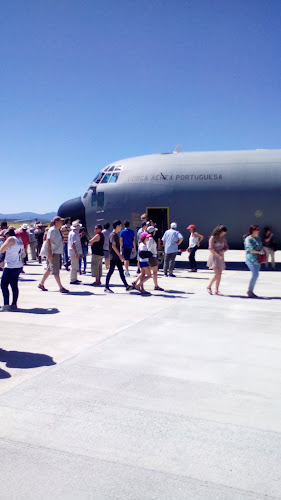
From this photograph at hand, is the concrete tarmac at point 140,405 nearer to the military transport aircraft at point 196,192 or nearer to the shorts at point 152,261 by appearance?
the shorts at point 152,261

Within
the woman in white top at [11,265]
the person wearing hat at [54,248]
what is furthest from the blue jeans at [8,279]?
the person wearing hat at [54,248]

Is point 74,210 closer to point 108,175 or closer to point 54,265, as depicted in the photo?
point 108,175

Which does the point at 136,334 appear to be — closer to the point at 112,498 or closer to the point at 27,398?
the point at 27,398

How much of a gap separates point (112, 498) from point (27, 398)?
5.85 ft

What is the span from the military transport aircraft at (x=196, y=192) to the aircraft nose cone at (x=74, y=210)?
0.08 meters

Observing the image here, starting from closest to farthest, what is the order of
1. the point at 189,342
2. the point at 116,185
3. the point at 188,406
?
the point at 188,406
the point at 189,342
the point at 116,185

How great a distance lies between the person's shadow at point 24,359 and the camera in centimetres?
542

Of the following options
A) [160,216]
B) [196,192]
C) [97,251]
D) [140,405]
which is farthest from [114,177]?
[140,405]

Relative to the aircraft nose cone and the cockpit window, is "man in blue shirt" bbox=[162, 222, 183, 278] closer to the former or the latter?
the cockpit window

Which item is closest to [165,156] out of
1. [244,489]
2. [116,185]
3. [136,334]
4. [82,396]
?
[116,185]

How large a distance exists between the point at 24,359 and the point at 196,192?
35.9 ft

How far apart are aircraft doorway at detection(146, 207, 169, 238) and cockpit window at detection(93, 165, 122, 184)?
1921mm

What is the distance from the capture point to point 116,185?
16266mm

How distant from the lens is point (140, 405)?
169 inches
